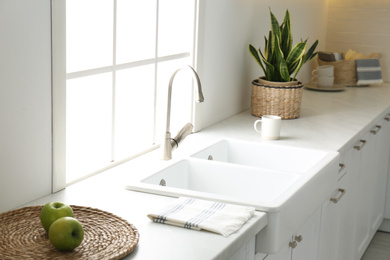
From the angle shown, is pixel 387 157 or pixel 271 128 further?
pixel 387 157

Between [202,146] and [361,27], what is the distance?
2470 millimetres

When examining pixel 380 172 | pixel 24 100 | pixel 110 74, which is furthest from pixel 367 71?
pixel 24 100

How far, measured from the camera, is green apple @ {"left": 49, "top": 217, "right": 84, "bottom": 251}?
167 centimetres

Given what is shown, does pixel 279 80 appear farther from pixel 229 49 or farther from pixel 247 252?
pixel 247 252

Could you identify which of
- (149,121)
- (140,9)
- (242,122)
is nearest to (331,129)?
(242,122)

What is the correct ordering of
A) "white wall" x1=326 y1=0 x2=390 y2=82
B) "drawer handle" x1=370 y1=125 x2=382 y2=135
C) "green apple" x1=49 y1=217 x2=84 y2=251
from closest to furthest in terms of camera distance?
"green apple" x1=49 y1=217 x2=84 y2=251 → "drawer handle" x1=370 y1=125 x2=382 y2=135 → "white wall" x1=326 y1=0 x2=390 y2=82

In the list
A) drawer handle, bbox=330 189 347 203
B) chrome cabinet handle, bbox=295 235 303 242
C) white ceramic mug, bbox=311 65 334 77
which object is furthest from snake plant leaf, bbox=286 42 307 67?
chrome cabinet handle, bbox=295 235 303 242

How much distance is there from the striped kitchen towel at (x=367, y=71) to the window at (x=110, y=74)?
72.6 inches

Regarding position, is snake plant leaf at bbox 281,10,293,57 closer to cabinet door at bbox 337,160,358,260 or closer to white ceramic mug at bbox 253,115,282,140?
white ceramic mug at bbox 253,115,282,140

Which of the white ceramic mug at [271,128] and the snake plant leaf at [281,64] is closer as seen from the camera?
the white ceramic mug at [271,128]

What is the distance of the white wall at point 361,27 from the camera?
4.78 metres

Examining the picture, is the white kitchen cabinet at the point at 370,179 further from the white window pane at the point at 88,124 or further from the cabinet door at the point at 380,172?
the white window pane at the point at 88,124

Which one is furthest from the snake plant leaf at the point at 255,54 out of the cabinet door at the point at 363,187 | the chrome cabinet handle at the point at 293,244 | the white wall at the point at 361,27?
the white wall at the point at 361,27

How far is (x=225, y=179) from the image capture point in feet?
8.34
